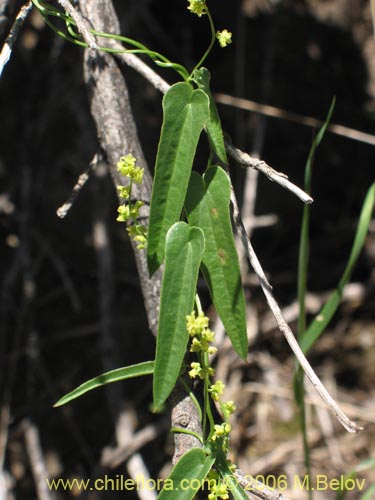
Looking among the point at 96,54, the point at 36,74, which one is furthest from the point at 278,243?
the point at 96,54

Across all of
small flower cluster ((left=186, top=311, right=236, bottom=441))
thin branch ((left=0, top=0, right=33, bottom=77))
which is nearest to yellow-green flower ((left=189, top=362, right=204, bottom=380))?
small flower cluster ((left=186, top=311, right=236, bottom=441))

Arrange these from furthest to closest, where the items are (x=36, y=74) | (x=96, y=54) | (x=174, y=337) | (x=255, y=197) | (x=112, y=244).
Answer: (x=255, y=197), (x=112, y=244), (x=36, y=74), (x=96, y=54), (x=174, y=337)

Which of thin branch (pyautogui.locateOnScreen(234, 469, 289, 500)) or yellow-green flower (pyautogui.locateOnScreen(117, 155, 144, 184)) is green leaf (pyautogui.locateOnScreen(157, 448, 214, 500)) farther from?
yellow-green flower (pyautogui.locateOnScreen(117, 155, 144, 184))

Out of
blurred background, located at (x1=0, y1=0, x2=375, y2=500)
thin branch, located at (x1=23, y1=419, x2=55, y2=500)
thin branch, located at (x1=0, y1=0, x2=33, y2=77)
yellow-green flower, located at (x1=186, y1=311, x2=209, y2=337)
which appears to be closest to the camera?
yellow-green flower, located at (x1=186, y1=311, x2=209, y2=337)

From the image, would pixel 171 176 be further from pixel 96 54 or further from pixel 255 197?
pixel 255 197

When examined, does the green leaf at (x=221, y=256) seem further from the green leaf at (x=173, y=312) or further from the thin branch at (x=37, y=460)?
the thin branch at (x=37, y=460)

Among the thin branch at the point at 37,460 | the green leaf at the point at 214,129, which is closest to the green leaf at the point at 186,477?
the green leaf at the point at 214,129
